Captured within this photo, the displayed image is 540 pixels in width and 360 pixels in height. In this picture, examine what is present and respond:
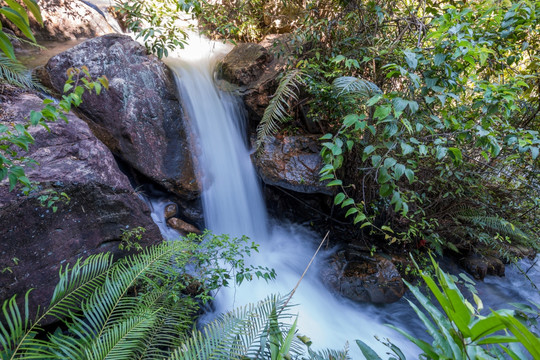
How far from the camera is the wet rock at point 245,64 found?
453 centimetres

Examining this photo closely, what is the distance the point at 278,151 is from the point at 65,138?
245 cm

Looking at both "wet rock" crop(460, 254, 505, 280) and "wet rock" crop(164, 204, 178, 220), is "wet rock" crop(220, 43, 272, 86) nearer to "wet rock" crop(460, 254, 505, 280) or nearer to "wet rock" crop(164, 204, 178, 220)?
"wet rock" crop(164, 204, 178, 220)

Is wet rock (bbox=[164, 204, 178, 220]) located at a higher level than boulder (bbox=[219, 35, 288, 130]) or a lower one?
lower

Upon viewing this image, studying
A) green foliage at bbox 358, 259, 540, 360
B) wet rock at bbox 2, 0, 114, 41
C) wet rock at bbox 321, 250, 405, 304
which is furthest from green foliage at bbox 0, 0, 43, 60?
wet rock at bbox 2, 0, 114, 41

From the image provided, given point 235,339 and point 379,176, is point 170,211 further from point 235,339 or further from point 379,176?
point 379,176

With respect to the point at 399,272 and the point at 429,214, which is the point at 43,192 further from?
the point at 429,214

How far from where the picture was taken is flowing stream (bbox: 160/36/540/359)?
3068 mm

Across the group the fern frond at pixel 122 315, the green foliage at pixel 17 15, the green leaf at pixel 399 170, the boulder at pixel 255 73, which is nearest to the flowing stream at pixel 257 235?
the boulder at pixel 255 73

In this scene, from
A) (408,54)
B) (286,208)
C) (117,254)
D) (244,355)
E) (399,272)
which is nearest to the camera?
(244,355)

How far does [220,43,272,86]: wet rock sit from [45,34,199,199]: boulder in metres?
1.06

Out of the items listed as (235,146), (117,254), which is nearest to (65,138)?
(117,254)

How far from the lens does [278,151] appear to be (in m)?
3.94

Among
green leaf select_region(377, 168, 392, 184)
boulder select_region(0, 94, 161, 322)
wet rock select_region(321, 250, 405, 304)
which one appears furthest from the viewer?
wet rock select_region(321, 250, 405, 304)

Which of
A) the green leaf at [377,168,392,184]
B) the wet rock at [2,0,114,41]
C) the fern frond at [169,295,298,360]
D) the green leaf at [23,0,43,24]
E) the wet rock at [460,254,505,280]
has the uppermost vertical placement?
the wet rock at [2,0,114,41]
